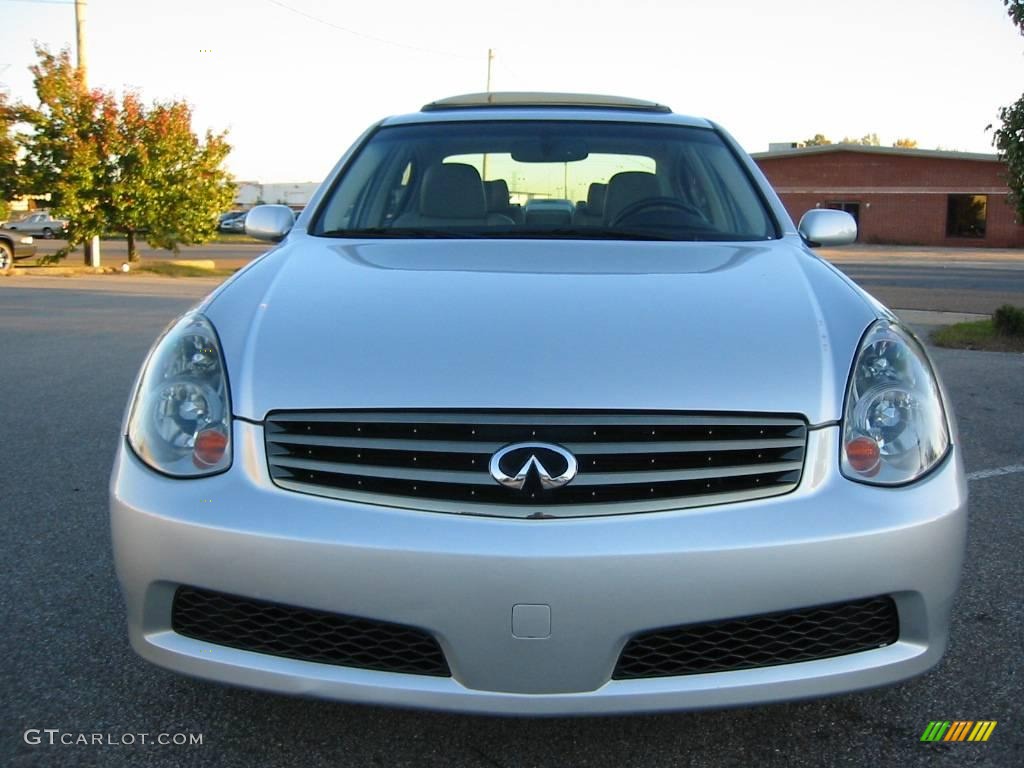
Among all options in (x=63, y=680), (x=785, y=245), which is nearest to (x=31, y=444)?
(x=63, y=680)

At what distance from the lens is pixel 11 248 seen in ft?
71.3

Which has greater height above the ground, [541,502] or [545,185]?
[545,185]

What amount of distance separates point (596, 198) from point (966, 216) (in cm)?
4525

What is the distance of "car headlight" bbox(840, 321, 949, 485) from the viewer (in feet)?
7.11

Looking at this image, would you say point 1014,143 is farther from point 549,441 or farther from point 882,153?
point 882,153

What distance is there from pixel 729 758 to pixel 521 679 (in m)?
0.64

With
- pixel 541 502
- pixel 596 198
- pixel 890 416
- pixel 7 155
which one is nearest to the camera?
pixel 541 502

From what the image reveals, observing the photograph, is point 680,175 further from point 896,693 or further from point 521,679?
point 521,679

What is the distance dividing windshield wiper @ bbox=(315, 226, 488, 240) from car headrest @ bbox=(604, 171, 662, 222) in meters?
0.55

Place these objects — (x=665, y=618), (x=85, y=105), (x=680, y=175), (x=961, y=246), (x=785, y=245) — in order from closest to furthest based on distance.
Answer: (x=665, y=618), (x=785, y=245), (x=680, y=175), (x=85, y=105), (x=961, y=246)

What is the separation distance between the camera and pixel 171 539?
6.82ft

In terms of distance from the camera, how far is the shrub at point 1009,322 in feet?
33.3

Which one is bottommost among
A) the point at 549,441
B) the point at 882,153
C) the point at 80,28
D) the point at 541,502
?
the point at 541,502

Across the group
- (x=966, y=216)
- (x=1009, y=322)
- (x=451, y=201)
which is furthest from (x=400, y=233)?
(x=966, y=216)
